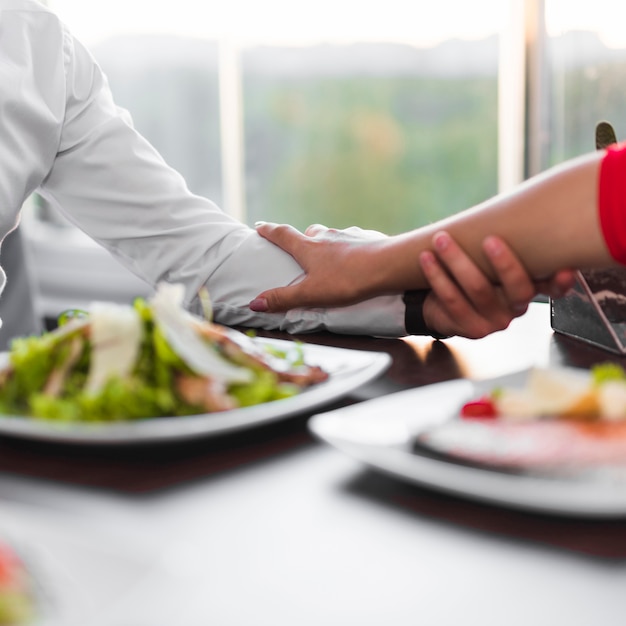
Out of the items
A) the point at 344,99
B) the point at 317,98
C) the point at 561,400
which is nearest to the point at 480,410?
the point at 561,400

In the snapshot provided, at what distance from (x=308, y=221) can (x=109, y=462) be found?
4.11m

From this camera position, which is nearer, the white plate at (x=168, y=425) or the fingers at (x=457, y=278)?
the white plate at (x=168, y=425)

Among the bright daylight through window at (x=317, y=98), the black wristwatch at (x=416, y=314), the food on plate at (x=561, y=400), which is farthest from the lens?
the bright daylight through window at (x=317, y=98)

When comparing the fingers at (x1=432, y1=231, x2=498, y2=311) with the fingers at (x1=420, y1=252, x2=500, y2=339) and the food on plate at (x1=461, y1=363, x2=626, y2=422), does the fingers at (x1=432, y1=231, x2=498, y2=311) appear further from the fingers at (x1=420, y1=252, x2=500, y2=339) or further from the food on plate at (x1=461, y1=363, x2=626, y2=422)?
the food on plate at (x1=461, y1=363, x2=626, y2=422)

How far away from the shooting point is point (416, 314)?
1.20 metres

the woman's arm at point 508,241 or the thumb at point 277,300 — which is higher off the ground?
the woman's arm at point 508,241

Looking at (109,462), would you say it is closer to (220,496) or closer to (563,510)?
(220,496)

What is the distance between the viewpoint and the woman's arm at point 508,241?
103cm

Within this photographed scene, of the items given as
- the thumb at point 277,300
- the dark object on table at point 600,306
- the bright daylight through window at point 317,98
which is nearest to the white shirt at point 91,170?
the thumb at point 277,300

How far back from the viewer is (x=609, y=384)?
0.66m

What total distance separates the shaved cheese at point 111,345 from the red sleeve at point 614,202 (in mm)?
549

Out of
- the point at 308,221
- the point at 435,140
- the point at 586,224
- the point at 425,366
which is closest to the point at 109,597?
the point at 425,366

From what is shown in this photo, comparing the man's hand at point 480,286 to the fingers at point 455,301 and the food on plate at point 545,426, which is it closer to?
the fingers at point 455,301

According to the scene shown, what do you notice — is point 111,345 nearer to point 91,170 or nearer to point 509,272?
point 509,272
